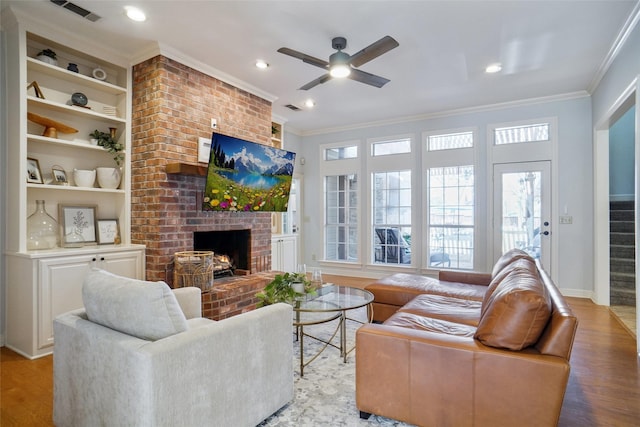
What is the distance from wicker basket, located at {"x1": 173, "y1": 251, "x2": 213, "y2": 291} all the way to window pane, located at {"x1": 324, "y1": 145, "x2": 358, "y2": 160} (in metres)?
3.65

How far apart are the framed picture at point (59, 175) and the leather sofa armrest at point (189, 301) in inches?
71.9

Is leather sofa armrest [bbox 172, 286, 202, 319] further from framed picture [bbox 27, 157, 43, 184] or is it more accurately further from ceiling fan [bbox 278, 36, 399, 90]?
ceiling fan [bbox 278, 36, 399, 90]

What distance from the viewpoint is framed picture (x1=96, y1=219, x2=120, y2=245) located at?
11.3 feet

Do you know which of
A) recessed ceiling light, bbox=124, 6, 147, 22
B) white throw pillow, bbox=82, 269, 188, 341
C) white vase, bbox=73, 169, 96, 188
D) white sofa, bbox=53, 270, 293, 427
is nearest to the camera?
white sofa, bbox=53, 270, 293, 427

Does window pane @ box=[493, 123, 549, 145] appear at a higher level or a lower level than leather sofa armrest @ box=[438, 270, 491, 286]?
higher

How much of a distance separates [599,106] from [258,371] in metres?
4.81

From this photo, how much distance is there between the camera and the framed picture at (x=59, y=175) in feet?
10.4

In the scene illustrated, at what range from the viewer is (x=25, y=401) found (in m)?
2.12

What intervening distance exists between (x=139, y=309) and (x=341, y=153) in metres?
5.35

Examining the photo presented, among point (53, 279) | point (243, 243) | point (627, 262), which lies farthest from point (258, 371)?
point (627, 262)

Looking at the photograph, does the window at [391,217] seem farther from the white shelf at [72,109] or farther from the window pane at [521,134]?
the white shelf at [72,109]

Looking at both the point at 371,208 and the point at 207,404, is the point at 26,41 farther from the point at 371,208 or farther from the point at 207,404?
the point at 371,208

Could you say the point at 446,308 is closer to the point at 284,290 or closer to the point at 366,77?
the point at 284,290

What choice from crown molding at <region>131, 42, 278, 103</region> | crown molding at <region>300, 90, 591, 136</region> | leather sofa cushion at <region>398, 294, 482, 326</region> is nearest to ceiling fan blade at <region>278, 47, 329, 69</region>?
crown molding at <region>131, 42, 278, 103</region>
